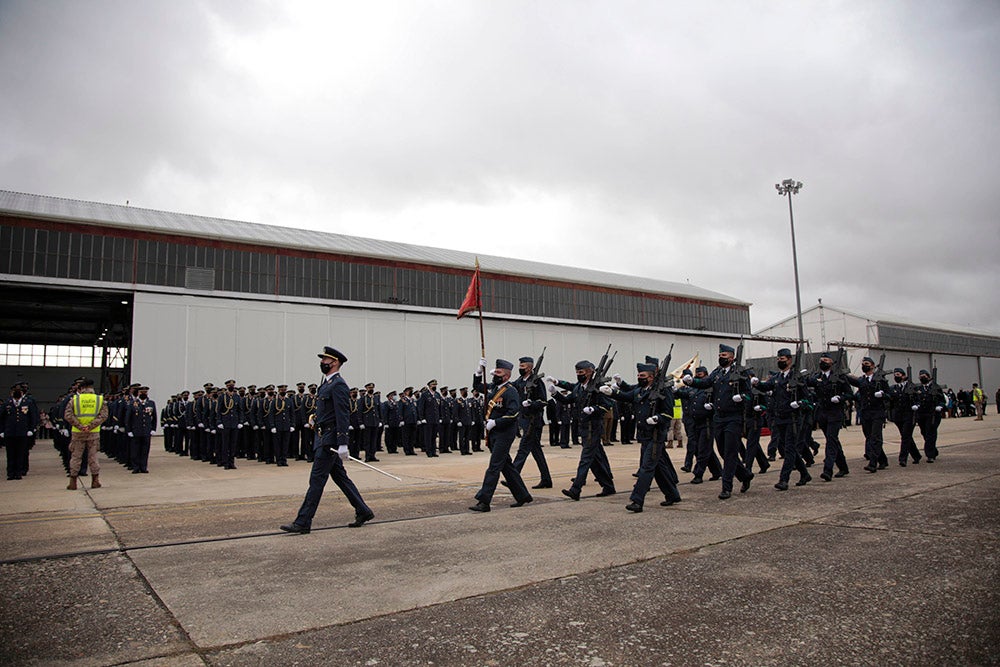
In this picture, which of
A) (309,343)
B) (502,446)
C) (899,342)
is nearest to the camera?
(502,446)

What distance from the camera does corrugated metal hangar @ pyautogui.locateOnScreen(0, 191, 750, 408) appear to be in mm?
26141

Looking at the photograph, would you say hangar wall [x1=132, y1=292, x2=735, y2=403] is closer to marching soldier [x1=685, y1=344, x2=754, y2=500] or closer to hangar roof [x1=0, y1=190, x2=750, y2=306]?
hangar roof [x1=0, y1=190, x2=750, y2=306]

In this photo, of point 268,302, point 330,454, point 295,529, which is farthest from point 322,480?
point 268,302

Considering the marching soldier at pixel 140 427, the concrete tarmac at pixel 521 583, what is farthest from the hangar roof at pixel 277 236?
the concrete tarmac at pixel 521 583

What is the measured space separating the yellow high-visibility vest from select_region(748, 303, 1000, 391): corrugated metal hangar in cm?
5034

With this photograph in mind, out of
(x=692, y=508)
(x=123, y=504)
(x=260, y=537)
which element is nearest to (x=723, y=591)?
(x=692, y=508)

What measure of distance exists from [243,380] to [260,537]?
2331 cm

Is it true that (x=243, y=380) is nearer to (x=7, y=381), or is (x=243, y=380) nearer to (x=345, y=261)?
(x=345, y=261)

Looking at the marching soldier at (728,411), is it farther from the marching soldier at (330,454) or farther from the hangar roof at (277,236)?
the hangar roof at (277,236)

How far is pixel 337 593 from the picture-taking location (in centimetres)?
434

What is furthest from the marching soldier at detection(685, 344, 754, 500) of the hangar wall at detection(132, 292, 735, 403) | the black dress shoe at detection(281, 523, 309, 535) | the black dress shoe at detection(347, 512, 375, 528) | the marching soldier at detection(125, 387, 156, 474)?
the hangar wall at detection(132, 292, 735, 403)

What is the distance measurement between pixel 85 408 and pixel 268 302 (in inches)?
765

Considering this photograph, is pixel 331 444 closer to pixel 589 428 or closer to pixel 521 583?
pixel 521 583

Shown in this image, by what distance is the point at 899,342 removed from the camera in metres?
56.9
